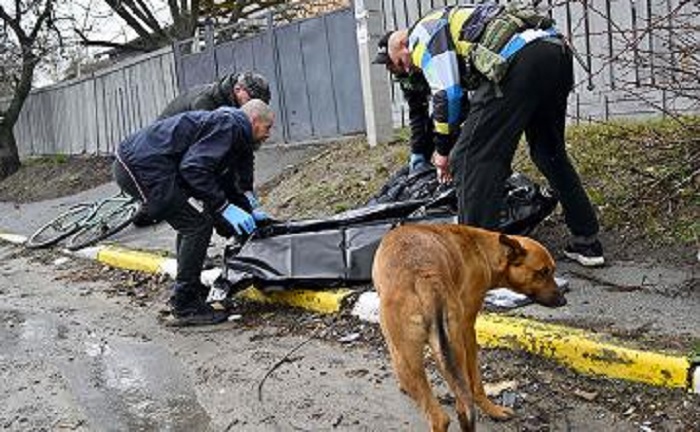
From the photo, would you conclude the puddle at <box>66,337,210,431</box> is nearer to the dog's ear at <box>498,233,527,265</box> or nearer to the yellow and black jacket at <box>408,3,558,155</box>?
the dog's ear at <box>498,233,527,265</box>

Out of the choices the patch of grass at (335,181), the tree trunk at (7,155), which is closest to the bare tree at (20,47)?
the tree trunk at (7,155)

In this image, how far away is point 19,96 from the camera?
21797 mm

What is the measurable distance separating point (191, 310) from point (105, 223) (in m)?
4.53

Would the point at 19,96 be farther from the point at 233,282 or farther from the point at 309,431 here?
the point at 309,431

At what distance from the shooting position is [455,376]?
2.97m

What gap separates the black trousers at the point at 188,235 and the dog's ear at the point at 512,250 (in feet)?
8.56

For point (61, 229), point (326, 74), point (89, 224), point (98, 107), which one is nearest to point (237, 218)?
point (89, 224)

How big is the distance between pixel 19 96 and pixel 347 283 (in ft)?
61.7

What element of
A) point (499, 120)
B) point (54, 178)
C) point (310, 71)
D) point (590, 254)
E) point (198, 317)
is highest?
point (310, 71)

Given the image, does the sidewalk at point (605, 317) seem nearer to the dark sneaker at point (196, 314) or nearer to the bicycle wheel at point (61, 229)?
the dark sneaker at point (196, 314)

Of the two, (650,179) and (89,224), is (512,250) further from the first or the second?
(89,224)

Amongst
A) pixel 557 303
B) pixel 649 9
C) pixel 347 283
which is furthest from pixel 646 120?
pixel 557 303

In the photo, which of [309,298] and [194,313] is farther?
[194,313]

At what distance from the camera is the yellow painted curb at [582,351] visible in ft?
11.8
